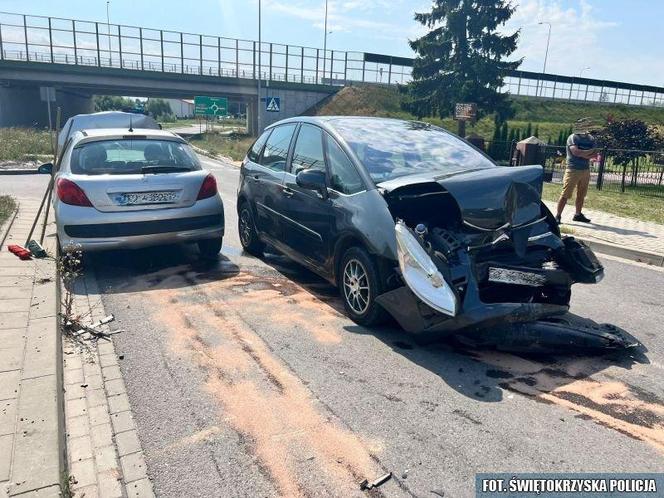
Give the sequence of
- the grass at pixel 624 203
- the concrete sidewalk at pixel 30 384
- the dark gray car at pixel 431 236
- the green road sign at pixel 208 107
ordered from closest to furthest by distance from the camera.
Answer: the concrete sidewalk at pixel 30 384 < the dark gray car at pixel 431 236 < the grass at pixel 624 203 < the green road sign at pixel 208 107

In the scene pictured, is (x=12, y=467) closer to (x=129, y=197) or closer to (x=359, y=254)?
(x=359, y=254)

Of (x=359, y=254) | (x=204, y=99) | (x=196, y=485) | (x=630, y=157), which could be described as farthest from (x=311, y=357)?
(x=204, y=99)

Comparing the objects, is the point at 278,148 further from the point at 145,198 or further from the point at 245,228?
the point at 145,198

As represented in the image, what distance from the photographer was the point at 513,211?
14.2 ft

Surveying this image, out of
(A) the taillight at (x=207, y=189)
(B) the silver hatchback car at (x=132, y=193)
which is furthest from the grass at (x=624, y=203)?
(B) the silver hatchback car at (x=132, y=193)

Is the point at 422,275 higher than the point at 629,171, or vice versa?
the point at 422,275

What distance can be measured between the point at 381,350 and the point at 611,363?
68.8 inches

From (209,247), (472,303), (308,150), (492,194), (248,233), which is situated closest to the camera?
(472,303)

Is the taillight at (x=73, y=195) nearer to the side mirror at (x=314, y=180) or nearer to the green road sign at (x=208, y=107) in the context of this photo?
the side mirror at (x=314, y=180)

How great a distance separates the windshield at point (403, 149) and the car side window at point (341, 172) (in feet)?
0.37

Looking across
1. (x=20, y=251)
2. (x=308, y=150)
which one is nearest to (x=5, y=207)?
(x=20, y=251)

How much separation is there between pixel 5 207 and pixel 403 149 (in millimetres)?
7190

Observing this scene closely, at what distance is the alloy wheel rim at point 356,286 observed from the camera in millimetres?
4620

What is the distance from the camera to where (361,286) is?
4664 mm
